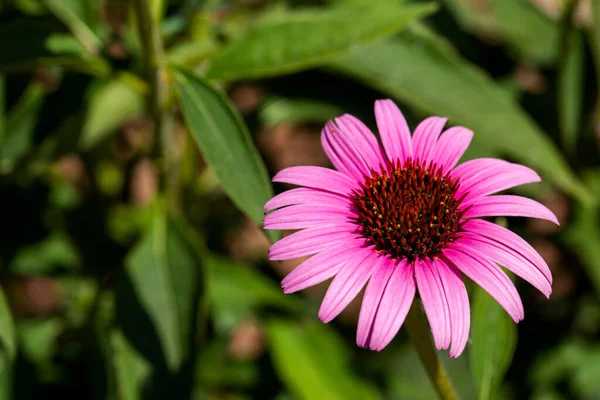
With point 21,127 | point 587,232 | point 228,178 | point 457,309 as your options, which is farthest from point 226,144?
point 587,232

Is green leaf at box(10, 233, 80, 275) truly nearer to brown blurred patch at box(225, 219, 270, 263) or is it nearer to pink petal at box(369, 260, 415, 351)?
brown blurred patch at box(225, 219, 270, 263)

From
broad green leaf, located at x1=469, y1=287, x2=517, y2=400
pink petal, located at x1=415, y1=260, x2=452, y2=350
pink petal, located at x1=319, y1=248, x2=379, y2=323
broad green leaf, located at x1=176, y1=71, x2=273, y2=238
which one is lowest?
broad green leaf, located at x1=469, y1=287, x2=517, y2=400

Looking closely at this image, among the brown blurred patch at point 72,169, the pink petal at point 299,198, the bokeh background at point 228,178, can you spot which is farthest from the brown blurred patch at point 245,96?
the pink petal at point 299,198

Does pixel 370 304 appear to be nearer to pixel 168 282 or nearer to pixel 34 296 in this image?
pixel 168 282

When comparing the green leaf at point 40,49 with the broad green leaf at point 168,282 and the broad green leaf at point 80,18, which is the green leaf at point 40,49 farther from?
the broad green leaf at point 168,282

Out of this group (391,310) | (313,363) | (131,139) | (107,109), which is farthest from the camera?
(131,139)

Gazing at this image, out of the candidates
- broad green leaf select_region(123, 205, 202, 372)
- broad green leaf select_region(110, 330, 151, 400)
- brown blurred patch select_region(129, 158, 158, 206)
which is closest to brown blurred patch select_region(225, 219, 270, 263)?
brown blurred patch select_region(129, 158, 158, 206)
